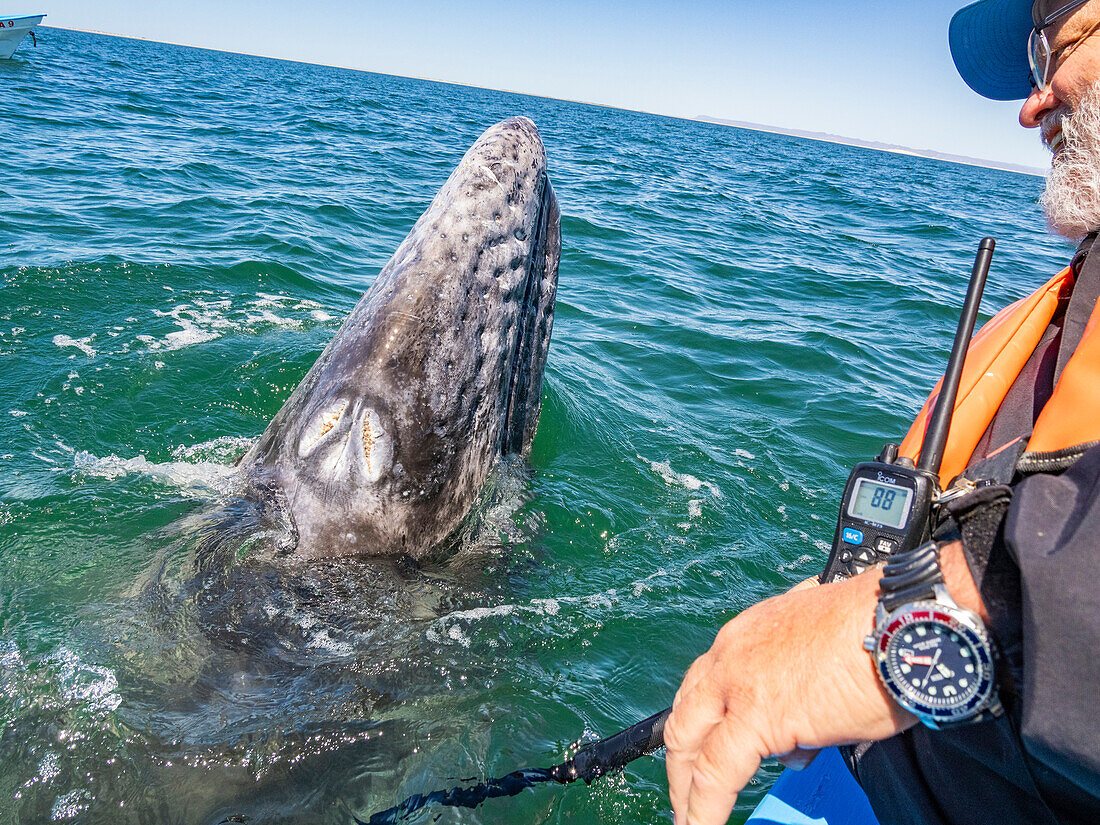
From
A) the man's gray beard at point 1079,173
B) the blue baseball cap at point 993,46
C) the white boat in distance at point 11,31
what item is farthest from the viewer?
the white boat in distance at point 11,31

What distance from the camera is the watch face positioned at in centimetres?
119

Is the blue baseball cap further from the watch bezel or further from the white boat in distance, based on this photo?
the white boat in distance

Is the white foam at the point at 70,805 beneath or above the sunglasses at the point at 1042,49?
beneath

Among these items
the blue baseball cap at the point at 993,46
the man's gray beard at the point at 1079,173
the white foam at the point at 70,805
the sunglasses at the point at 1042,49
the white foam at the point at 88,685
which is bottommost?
the white foam at the point at 70,805

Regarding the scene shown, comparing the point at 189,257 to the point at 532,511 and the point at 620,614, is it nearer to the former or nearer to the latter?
the point at 532,511

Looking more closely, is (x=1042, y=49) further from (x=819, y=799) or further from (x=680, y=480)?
(x=680, y=480)

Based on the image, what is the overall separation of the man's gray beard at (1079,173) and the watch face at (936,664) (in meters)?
1.35

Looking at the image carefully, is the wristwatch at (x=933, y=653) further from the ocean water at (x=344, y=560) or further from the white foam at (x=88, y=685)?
the white foam at (x=88, y=685)

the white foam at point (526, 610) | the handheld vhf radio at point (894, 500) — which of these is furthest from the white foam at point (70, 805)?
the handheld vhf radio at point (894, 500)

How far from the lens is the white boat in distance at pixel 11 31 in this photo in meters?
31.5

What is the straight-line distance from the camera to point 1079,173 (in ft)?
6.53

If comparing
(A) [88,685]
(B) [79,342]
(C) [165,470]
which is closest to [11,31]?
(B) [79,342]

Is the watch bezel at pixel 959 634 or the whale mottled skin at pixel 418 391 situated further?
the whale mottled skin at pixel 418 391

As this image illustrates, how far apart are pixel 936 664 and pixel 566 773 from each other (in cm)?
150
